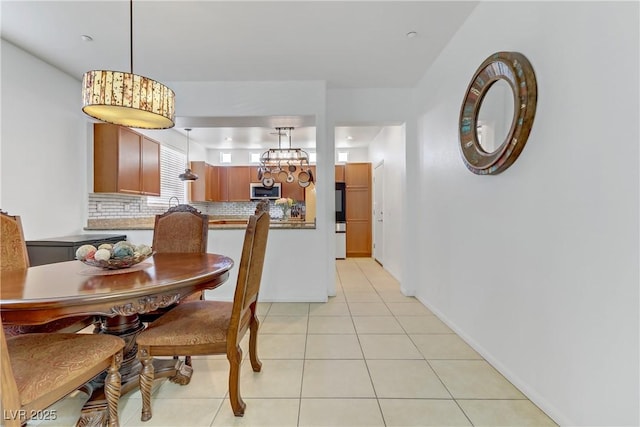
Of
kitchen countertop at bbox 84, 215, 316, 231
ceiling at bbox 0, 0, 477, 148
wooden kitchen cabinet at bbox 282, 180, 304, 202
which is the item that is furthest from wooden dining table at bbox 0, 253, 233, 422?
wooden kitchen cabinet at bbox 282, 180, 304, 202

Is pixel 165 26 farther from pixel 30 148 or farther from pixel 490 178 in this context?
pixel 490 178

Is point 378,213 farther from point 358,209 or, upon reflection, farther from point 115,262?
point 115,262

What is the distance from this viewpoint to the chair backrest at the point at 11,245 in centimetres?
185

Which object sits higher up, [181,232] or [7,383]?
[181,232]

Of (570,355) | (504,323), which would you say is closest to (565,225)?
(570,355)

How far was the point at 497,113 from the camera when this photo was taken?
1970 millimetres

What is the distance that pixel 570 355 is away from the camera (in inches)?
56.3

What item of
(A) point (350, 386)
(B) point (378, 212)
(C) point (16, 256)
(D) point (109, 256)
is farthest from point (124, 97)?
(B) point (378, 212)

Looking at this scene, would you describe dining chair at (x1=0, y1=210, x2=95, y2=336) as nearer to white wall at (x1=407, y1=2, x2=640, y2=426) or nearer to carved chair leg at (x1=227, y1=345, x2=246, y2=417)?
carved chair leg at (x1=227, y1=345, x2=246, y2=417)

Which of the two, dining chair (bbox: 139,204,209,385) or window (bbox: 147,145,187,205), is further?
window (bbox: 147,145,187,205)

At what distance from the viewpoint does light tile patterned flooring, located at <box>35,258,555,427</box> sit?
1553 mm

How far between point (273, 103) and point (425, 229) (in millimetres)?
2333

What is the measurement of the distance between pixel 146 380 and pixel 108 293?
0.60 meters

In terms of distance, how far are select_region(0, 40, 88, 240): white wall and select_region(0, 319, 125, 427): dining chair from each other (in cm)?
211
